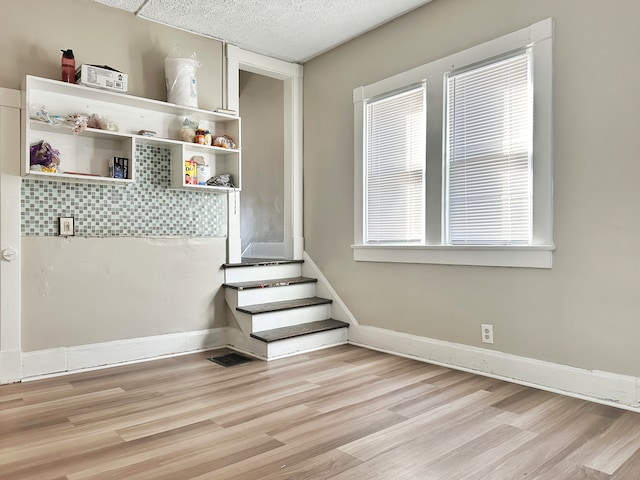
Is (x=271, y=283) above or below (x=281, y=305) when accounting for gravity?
above

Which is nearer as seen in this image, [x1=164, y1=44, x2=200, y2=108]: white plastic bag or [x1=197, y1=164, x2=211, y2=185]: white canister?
[x1=164, y1=44, x2=200, y2=108]: white plastic bag

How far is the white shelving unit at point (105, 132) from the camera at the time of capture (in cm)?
294

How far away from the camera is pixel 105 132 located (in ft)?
9.99

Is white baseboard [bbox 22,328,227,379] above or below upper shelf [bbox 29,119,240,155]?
below

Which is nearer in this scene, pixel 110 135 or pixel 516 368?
pixel 516 368

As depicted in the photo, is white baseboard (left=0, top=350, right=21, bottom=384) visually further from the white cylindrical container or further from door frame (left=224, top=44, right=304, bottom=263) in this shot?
door frame (left=224, top=44, right=304, bottom=263)

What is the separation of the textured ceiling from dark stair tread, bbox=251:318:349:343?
8.08 ft

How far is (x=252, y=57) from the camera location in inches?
163

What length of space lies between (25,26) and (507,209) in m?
3.37

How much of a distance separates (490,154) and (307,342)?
197cm

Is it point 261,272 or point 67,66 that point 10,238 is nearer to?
point 67,66

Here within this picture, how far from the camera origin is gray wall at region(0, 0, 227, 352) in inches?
117

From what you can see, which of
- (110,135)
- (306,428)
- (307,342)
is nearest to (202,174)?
(110,135)

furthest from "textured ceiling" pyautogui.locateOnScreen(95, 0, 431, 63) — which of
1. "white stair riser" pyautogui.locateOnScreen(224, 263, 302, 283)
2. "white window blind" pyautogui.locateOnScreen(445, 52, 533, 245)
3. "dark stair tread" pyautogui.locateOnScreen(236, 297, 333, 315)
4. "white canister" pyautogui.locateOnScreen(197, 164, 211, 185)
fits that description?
"dark stair tread" pyautogui.locateOnScreen(236, 297, 333, 315)
